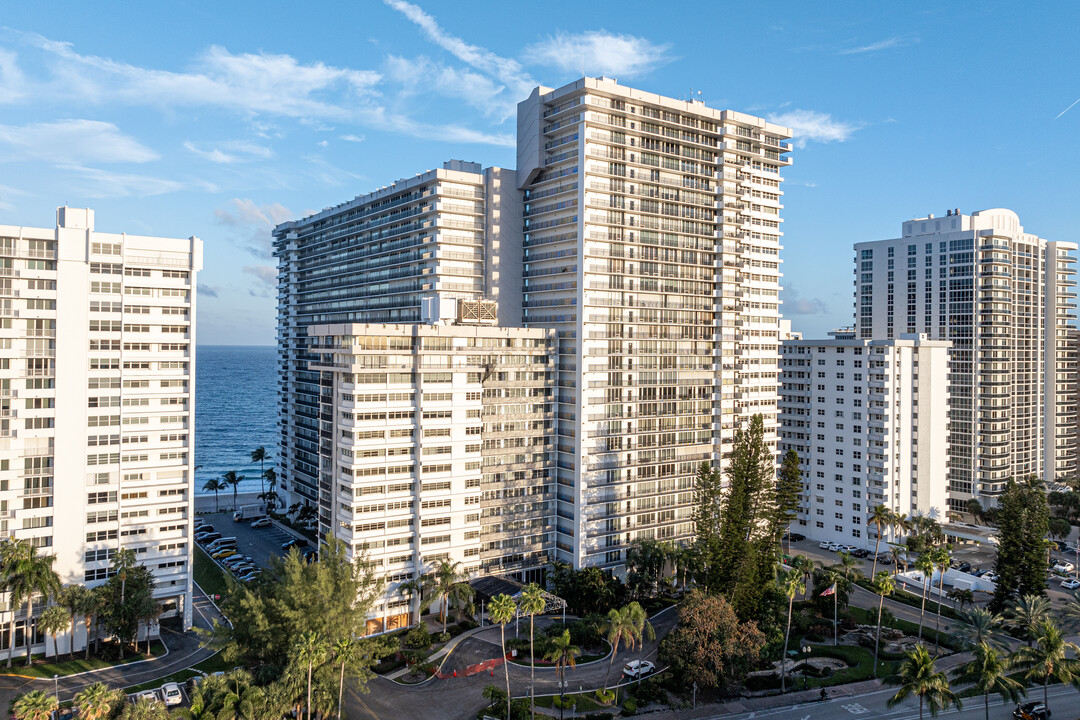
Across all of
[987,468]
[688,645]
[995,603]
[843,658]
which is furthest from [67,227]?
[987,468]

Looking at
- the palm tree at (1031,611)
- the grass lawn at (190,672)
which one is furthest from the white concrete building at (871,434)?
the grass lawn at (190,672)

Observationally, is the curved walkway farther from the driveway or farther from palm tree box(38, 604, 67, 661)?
the driveway

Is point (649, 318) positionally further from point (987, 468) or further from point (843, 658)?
point (987, 468)

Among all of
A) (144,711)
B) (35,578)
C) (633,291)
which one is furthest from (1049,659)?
(35,578)

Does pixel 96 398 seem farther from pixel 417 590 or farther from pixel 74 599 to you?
pixel 417 590

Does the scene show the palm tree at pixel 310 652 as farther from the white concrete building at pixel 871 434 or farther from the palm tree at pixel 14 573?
the white concrete building at pixel 871 434

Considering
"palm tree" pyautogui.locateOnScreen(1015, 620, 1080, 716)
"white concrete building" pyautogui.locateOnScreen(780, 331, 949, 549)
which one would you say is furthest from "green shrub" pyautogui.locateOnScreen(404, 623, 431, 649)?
"white concrete building" pyautogui.locateOnScreen(780, 331, 949, 549)
